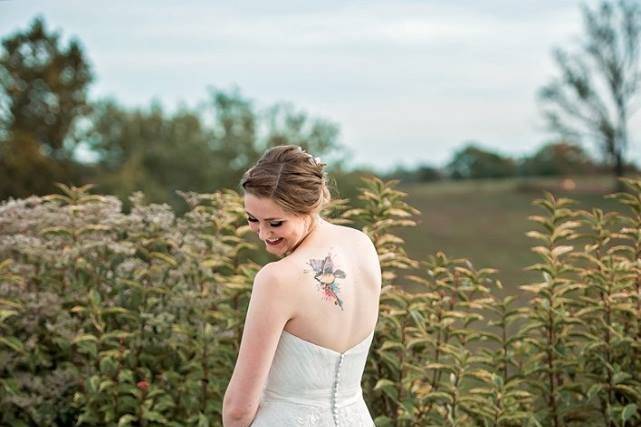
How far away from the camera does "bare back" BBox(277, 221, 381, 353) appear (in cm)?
242

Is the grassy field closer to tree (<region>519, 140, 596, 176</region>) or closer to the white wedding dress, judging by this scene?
tree (<region>519, 140, 596, 176</region>)

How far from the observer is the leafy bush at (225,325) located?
13.7 ft

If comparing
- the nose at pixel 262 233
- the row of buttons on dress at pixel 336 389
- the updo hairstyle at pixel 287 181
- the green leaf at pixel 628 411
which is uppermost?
the updo hairstyle at pixel 287 181

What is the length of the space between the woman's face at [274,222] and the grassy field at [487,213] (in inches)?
946

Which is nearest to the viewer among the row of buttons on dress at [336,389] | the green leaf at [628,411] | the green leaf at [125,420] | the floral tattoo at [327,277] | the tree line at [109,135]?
the floral tattoo at [327,277]

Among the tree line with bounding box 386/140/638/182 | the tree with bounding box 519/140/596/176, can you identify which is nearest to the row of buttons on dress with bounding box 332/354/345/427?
the tree line with bounding box 386/140/638/182

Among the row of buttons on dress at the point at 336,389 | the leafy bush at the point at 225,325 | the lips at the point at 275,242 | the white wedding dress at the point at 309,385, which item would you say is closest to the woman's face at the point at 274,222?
the lips at the point at 275,242

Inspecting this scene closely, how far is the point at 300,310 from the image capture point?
242 centimetres

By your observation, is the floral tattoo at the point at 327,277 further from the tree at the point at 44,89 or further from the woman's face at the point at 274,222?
the tree at the point at 44,89

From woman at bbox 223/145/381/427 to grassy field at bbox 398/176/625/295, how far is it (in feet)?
78.3

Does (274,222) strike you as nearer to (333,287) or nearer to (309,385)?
(333,287)

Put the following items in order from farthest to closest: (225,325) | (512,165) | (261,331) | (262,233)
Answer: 1. (512,165)
2. (225,325)
3. (262,233)
4. (261,331)

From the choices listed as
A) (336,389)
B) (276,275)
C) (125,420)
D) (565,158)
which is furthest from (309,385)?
(565,158)

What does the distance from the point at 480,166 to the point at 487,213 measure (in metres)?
4.33
